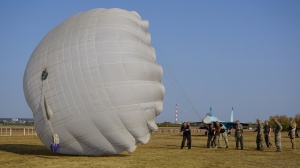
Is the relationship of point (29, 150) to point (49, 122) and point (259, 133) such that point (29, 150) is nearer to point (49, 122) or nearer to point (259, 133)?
point (49, 122)

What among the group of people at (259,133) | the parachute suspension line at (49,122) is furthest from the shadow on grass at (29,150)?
the group of people at (259,133)

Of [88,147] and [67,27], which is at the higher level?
[67,27]

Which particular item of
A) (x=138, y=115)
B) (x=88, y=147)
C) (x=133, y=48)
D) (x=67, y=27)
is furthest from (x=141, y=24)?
(x=88, y=147)

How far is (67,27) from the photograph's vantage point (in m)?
16.4

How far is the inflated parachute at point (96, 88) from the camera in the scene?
583 inches

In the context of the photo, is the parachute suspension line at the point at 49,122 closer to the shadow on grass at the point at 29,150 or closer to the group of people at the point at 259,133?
the shadow on grass at the point at 29,150

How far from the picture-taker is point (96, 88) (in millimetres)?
14742

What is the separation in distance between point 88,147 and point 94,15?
5535mm

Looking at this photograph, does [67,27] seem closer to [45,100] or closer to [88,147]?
[45,100]

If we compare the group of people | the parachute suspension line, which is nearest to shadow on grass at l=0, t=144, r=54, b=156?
the parachute suspension line

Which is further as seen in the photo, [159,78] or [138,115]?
[159,78]

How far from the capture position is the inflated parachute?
583 inches

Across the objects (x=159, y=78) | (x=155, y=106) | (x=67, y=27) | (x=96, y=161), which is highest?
(x=67, y=27)

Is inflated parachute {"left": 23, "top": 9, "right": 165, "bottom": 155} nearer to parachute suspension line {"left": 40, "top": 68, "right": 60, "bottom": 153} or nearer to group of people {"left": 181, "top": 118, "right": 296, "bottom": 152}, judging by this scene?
parachute suspension line {"left": 40, "top": 68, "right": 60, "bottom": 153}
